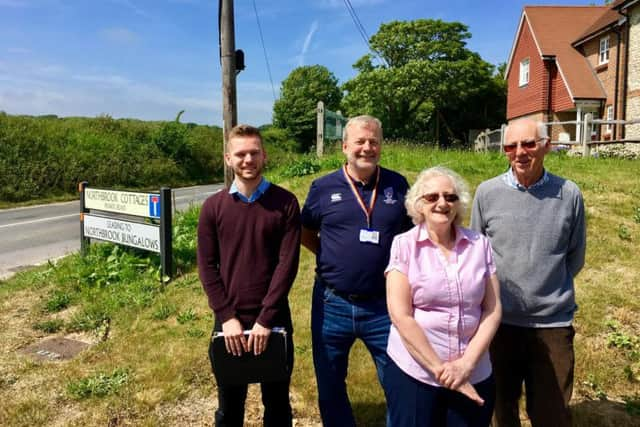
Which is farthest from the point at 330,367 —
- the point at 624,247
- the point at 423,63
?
the point at 423,63

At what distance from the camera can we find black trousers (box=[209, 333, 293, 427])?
8.83 feet

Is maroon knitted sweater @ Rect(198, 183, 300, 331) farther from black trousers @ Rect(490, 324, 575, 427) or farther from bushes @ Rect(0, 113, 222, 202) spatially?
bushes @ Rect(0, 113, 222, 202)

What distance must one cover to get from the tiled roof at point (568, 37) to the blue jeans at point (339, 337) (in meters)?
22.5

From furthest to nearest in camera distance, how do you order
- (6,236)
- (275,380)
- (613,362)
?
(6,236) → (613,362) → (275,380)

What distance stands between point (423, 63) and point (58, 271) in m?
33.5

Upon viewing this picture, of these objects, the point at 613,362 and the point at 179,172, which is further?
the point at 179,172

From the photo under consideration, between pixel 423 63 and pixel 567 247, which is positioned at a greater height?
pixel 423 63

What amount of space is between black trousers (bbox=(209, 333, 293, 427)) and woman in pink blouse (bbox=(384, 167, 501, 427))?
794mm

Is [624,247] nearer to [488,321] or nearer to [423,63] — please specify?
[488,321]

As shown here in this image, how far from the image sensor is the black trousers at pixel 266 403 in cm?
269

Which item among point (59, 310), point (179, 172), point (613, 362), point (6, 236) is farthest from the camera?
point (179, 172)

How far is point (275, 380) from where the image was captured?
8.52 feet

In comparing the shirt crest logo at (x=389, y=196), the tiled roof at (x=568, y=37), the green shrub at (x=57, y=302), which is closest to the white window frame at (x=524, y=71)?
the tiled roof at (x=568, y=37)

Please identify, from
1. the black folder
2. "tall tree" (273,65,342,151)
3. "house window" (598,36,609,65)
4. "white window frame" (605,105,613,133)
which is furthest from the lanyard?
"tall tree" (273,65,342,151)
